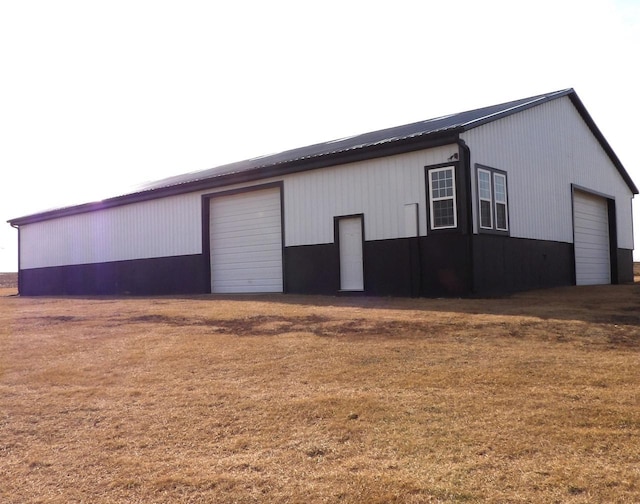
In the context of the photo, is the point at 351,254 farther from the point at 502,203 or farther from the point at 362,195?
the point at 502,203

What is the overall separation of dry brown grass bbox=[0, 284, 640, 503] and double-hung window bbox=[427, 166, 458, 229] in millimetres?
5455

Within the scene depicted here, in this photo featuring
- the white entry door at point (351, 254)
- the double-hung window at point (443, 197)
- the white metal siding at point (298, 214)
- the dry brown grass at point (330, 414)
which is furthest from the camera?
the white entry door at point (351, 254)

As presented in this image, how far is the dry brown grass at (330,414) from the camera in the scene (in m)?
3.62

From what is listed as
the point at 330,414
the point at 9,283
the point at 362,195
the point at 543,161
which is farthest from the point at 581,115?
the point at 9,283

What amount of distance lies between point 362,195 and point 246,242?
5029 mm

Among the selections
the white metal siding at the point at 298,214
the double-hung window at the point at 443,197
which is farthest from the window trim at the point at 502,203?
the white metal siding at the point at 298,214

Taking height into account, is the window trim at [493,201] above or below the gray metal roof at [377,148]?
below

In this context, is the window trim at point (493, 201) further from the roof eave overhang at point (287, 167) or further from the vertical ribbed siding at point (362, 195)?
the roof eave overhang at point (287, 167)

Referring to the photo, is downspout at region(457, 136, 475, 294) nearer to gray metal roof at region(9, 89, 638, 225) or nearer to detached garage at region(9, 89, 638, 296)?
detached garage at region(9, 89, 638, 296)

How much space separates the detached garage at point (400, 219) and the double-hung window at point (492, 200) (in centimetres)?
5

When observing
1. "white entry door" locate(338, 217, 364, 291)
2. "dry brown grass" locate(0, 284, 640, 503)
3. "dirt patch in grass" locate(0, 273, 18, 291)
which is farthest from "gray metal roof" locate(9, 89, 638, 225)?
"dirt patch in grass" locate(0, 273, 18, 291)

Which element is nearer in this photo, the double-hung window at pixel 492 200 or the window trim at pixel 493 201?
the window trim at pixel 493 201

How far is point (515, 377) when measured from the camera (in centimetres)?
566

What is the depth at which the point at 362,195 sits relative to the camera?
15.7m
